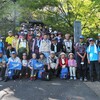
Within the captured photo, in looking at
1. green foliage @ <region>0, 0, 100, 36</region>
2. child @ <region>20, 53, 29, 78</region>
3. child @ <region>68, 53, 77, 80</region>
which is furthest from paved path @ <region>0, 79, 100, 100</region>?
green foliage @ <region>0, 0, 100, 36</region>

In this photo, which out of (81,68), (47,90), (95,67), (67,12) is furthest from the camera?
(67,12)

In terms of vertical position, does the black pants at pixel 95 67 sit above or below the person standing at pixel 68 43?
below

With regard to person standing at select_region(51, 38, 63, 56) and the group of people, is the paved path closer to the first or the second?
the group of people

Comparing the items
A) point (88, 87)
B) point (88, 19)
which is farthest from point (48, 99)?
point (88, 19)

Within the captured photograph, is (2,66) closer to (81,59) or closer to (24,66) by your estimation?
(24,66)

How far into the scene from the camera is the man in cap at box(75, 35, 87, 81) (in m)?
13.2

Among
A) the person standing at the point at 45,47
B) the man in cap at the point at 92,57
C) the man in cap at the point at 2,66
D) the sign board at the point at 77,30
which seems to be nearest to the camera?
the man in cap at the point at 92,57

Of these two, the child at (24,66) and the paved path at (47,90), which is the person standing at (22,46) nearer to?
the child at (24,66)

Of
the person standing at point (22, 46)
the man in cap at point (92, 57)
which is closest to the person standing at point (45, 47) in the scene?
the person standing at point (22, 46)

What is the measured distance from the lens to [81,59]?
1334cm

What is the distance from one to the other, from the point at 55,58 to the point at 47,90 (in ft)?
8.21

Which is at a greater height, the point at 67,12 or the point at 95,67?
the point at 67,12

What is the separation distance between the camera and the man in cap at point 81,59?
13.2 meters

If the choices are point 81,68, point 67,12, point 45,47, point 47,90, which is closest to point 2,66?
point 45,47
